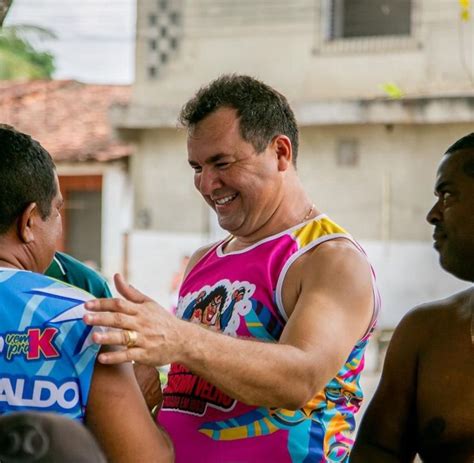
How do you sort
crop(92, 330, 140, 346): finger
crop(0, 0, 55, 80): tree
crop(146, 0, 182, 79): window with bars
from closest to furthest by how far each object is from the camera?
crop(92, 330, 140, 346): finger, crop(146, 0, 182, 79): window with bars, crop(0, 0, 55, 80): tree

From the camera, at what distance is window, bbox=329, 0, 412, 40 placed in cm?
1531

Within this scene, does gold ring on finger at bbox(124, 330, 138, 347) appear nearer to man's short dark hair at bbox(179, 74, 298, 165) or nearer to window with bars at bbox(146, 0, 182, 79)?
man's short dark hair at bbox(179, 74, 298, 165)

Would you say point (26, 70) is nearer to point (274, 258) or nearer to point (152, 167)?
point (152, 167)

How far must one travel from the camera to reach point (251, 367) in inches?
101

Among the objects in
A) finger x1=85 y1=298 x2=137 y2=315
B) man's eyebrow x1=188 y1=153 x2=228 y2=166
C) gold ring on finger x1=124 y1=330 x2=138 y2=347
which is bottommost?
gold ring on finger x1=124 y1=330 x2=138 y2=347

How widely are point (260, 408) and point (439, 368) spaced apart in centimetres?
48

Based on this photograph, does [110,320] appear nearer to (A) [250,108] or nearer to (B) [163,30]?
(A) [250,108]

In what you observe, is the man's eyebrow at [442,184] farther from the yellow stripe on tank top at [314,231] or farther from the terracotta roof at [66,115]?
the terracotta roof at [66,115]

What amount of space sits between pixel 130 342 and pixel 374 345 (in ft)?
38.7

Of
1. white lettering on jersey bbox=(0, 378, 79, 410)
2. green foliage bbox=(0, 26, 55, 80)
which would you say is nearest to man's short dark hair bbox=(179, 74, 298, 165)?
white lettering on jersey bbox=(0, 378, 79, 410)

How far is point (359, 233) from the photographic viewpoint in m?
15.1

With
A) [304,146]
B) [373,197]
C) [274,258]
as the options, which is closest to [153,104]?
[304,146]

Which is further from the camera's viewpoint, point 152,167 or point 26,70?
point 26,70

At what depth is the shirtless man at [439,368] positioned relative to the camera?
277cm
